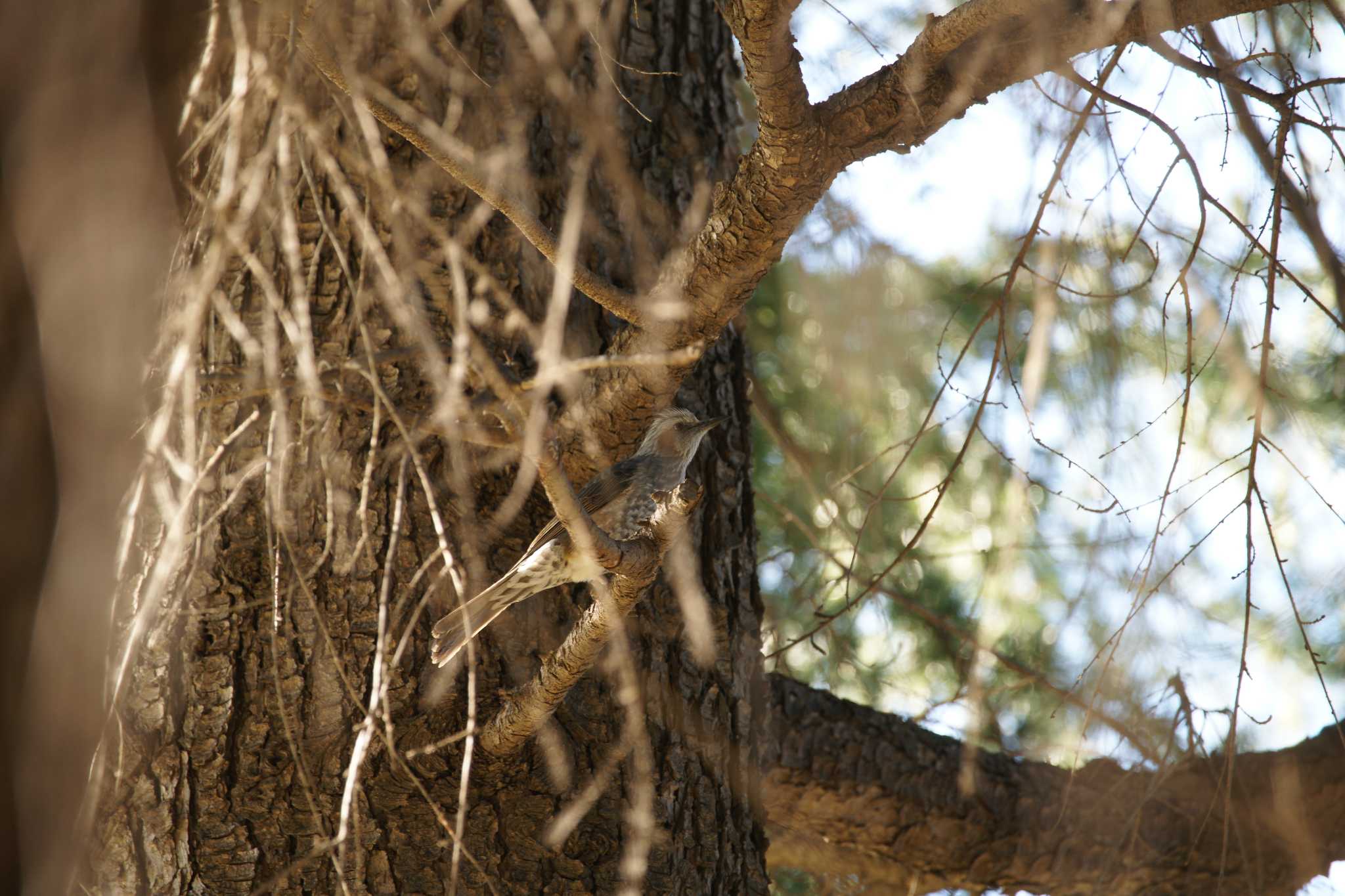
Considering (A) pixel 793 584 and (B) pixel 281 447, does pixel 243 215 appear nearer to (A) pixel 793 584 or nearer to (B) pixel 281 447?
(B) pixel 281 447

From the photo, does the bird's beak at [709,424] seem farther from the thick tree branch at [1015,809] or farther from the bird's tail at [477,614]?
the thick tree branch at [1015,809]

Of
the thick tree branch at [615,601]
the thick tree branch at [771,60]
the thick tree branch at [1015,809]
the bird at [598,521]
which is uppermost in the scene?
the thick tree branch at [771,60]

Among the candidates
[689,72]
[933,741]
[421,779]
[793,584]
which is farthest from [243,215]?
[793,584]

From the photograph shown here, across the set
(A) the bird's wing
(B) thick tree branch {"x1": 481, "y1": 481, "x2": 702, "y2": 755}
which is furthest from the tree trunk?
(A) the bird's wing

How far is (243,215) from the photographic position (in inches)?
62.3

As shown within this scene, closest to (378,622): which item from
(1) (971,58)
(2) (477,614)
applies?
(2) (477,614)

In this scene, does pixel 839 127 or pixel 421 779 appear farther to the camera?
pixel 421 779

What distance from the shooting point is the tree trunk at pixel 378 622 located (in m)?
2.32

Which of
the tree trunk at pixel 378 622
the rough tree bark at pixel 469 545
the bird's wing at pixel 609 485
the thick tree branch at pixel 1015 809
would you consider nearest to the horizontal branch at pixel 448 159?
the rough tree bark at pixel 469 545

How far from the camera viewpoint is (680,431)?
3.14 meters

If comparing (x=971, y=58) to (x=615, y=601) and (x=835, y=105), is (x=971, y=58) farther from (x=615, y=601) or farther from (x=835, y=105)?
(x=615, y=601)

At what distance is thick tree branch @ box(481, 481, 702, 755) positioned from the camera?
77.4 inches

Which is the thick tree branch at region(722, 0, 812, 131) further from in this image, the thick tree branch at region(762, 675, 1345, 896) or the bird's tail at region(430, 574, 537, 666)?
the thick tree branch at region(762, 675, 1345, 896)

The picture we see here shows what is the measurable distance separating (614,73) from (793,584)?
7.64ft
